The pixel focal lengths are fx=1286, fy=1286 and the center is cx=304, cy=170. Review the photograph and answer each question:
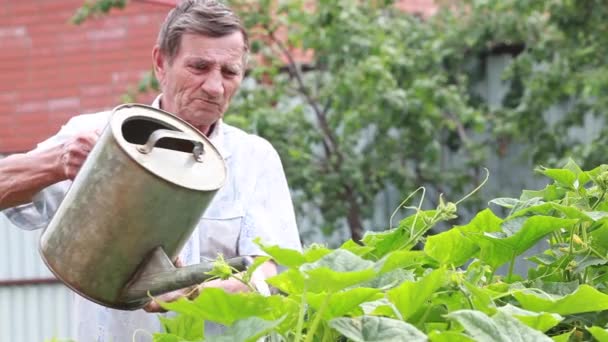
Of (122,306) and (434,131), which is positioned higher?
(122,306)

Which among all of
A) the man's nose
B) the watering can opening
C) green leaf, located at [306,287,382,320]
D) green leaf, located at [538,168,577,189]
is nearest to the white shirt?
→ the man's nose

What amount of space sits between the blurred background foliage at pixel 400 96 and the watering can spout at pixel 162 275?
502cm

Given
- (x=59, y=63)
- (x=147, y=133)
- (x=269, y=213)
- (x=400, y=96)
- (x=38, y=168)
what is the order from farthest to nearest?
1. (x=400, y=96)
2. (x=59, y=63)
3. (x=269, y=213)
4. (x=38, y=168)
5. (x=147, y=133)

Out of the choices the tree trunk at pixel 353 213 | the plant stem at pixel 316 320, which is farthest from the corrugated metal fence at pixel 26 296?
the plant stem at pixel 316 320

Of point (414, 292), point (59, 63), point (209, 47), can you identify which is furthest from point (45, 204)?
point (59, 63)

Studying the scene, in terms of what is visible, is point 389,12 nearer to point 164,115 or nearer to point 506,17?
point 506,17

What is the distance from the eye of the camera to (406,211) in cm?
808

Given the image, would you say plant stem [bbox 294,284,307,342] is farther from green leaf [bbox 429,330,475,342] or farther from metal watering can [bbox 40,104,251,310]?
metal watering can [bbox 40,104,251,310]

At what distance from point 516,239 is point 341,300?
37cm

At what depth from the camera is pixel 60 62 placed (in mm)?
6895

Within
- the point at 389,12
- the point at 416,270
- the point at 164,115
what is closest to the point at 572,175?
the point at 416,270

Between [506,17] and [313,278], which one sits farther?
[506,17]

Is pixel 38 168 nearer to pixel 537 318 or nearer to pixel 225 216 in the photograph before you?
pixel 225 216

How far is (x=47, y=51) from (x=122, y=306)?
17.1ft
